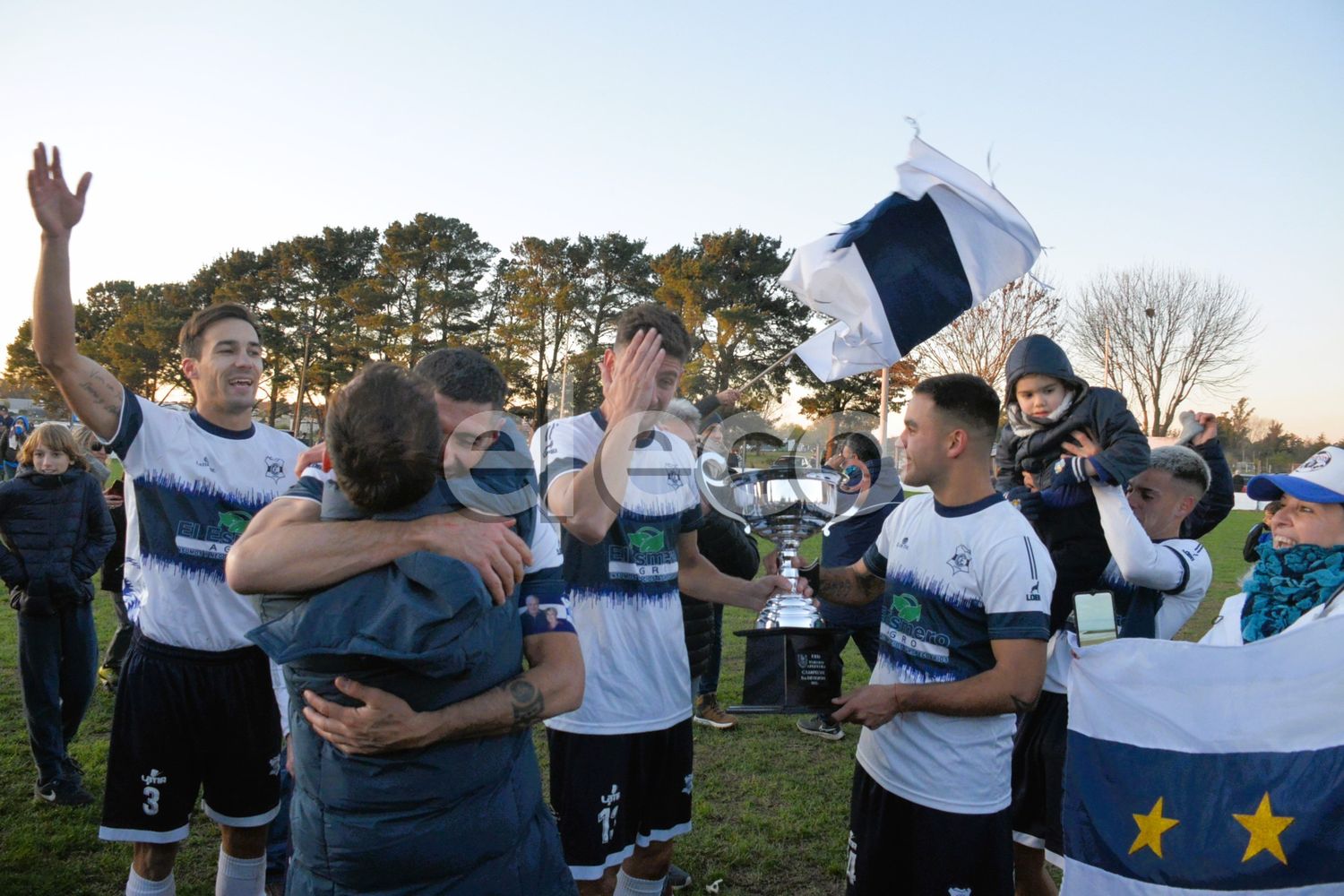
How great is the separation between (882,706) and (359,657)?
1670 mm

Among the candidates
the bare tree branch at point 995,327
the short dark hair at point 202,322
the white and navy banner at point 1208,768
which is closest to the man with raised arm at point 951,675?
the white and navy banner at point 1208,768

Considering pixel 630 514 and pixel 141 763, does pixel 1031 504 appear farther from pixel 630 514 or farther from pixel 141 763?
pixel 141 763

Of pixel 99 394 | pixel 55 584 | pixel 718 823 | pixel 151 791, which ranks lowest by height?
pixel 718 823

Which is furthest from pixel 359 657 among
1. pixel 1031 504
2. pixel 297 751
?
pixel 1031 504

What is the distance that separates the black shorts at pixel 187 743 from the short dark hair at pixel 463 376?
5.31 feet

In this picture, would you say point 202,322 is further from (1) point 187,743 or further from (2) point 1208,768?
(2) point 1208,768

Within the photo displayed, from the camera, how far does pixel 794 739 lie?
6.44m

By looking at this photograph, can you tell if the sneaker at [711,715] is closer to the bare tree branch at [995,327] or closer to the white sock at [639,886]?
the white sock at [639,886]

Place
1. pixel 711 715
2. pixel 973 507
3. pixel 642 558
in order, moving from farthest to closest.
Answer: pixel 711 715 < pixel 642 558 < pixel 973 507

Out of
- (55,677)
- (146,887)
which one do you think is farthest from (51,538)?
(146,887)

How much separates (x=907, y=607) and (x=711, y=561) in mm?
1826

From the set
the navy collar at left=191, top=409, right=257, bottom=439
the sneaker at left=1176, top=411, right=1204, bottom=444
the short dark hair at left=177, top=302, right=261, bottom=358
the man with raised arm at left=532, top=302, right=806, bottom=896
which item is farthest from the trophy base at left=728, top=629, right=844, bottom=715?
the sneaker at left=1176, top=411, right=1204, bottom=444

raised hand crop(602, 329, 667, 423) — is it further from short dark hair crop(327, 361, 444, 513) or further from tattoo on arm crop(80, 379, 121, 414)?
tattoo on arm crop(80, 379, 121, 414)

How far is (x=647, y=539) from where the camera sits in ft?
10.8
